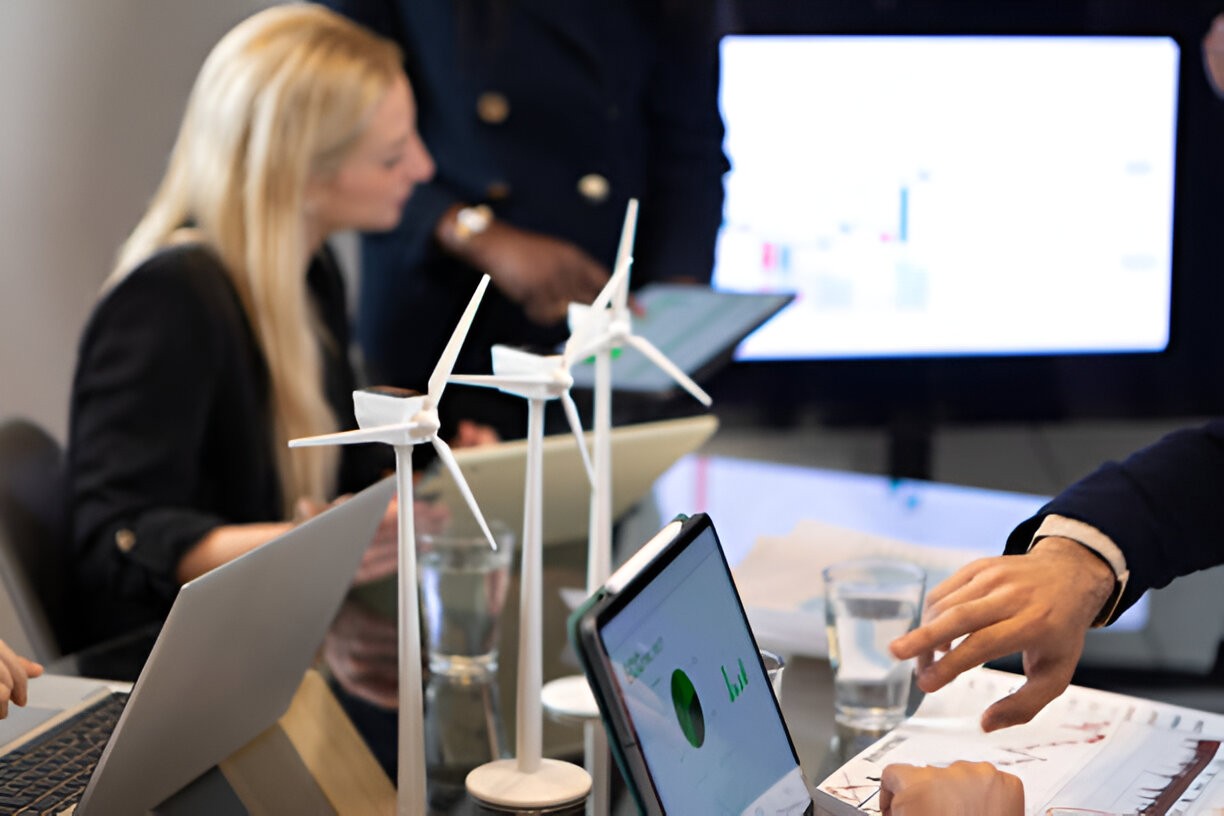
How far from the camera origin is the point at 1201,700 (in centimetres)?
103

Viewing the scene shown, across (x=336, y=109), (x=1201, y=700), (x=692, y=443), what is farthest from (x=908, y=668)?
(x=336, y=109)

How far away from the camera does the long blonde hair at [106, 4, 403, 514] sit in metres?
1.69

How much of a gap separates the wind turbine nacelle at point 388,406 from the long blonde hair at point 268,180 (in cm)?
99

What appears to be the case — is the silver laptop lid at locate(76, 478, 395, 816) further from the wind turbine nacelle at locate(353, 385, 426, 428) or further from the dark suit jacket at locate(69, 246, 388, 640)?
the dark suit jacket at locate(69, 246, 388, 640)

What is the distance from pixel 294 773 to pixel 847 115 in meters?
1.56

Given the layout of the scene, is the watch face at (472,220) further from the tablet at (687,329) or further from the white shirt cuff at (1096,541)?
the white shirt cuff at (1096,541)

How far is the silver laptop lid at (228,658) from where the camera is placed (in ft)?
2.23

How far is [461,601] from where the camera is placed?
3.51ft

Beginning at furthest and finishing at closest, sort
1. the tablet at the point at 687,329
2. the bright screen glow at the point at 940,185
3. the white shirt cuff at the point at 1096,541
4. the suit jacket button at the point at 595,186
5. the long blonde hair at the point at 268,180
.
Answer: the suit jacket button at the point at 595,186, the bright screen glow at the point at 940,185, the long blonde hair at the point at 268,180, the tablet at the point at 687,329, the white shirt cuff at the point at 1096,541

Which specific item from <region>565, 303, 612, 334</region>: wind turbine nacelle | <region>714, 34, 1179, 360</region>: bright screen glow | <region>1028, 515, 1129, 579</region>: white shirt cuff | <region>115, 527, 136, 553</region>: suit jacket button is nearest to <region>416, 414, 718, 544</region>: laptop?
<region>565, 303, 612, 334</region>: wind turbine nacelle

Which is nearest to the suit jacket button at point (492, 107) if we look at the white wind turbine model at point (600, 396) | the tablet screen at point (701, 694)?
the white wind turbine model at point (600, 396)

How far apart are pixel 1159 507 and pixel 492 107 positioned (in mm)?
1565

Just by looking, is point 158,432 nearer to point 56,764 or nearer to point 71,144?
point 56,764

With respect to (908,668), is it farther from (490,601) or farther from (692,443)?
(692,443)
